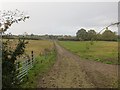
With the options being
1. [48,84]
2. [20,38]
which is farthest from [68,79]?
[20,38]

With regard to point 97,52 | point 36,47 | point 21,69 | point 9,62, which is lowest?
point 97,52

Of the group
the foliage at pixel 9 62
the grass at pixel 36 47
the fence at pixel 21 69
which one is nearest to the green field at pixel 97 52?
the grass at pixel 36 47

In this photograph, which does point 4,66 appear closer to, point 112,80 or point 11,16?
point 11,16

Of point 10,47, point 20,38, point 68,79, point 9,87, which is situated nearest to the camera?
point 9,87

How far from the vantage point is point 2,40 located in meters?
13.8

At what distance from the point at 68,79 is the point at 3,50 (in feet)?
19.5

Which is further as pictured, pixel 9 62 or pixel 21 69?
pixel 21 69

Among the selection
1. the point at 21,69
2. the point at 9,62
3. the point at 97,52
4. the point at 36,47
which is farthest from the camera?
the point at 36,47

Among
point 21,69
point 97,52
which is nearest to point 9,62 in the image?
point 21,69

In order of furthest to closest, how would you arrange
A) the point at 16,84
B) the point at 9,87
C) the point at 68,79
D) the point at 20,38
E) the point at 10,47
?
1. the point at 68,79
2. the point at 20,38
3. the point at 10,47
4. the point at 16,84
5. the point at 9,87

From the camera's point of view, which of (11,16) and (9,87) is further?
(11,16)

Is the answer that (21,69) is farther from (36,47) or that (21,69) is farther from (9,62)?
(36,47)

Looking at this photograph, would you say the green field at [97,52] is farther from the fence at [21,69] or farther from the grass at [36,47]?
the fence at [21,69]

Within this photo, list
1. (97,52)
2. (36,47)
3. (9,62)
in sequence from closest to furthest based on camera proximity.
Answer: (9,62), (97,52), (36,47)
